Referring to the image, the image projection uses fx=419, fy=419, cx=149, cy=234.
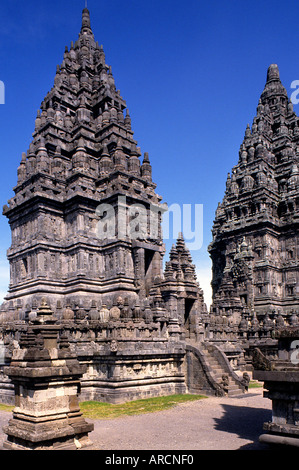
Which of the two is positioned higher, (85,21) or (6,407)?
(85,21)

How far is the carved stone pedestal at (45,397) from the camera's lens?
35.7 ft

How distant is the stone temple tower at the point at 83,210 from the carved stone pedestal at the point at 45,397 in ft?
63.9

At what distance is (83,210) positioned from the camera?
34844mm

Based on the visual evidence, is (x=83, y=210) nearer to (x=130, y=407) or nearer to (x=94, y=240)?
(x=94, y=240)

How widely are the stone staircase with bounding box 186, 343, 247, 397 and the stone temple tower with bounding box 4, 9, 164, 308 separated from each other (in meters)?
9.61

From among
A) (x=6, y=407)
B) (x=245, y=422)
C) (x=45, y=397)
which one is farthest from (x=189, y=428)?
(x=6, y=407)

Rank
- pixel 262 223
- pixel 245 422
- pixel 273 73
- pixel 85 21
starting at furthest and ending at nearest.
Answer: pixel 273 73 < pixel 262 223 < pixel 85 21 < pixel 245 422

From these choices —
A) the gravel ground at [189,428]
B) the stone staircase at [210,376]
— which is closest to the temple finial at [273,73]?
the stone staircase at [210,376]

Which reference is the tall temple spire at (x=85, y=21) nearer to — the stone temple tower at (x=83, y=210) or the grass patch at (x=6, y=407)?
the stone temple tower at (x=83, y=210)

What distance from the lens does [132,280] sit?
110 ft

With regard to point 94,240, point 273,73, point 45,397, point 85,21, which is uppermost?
point 273,73

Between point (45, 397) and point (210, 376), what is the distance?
44.9 feet

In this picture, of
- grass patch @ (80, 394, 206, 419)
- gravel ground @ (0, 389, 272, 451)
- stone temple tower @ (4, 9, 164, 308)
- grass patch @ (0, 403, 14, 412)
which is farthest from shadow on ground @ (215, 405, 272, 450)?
stone temple tower @ (4, 9, 164, 308)
